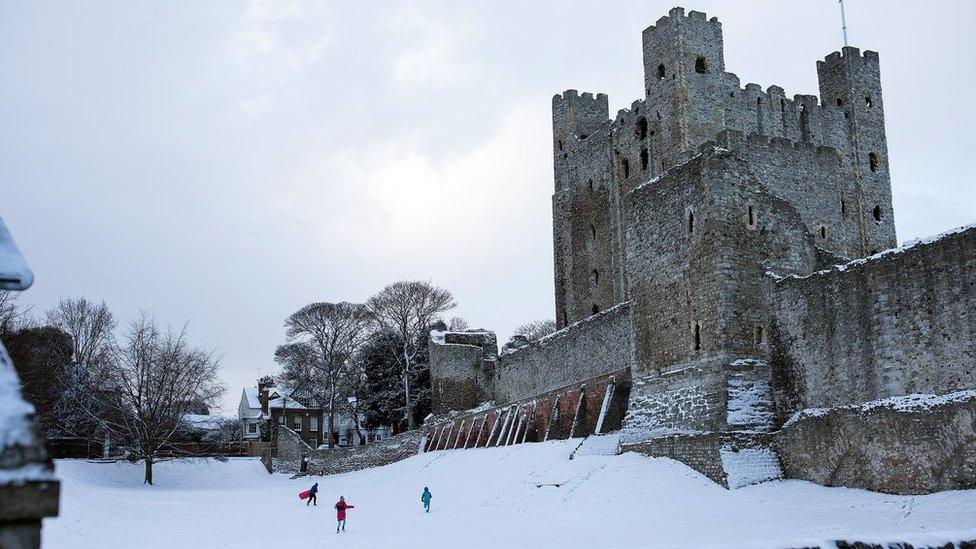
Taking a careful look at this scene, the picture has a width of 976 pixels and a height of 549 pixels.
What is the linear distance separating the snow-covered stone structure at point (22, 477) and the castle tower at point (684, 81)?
42.0 metres

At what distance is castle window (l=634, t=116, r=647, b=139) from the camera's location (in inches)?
1935

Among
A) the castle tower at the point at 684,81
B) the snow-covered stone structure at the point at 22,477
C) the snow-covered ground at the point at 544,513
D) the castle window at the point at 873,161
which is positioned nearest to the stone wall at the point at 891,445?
→ the snow-covered ground at the point at 544,513

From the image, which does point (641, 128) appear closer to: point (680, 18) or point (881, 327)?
point (680, 18)

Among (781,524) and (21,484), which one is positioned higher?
(21,484)

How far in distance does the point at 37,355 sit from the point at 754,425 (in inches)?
1805

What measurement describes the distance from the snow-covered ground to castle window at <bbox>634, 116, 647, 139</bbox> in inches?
877

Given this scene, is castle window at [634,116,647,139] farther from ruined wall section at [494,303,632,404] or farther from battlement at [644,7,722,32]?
ruined wall section at [494,303,632,404]

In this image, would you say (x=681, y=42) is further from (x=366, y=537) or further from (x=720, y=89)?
(x=366, y=537)

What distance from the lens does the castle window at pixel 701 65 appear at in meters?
45.3

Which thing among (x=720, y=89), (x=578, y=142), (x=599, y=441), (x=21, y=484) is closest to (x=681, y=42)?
(x=720, y=89)

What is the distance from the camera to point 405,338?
6281cm

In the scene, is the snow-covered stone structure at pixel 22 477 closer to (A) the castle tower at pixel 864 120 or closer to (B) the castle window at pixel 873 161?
(A) the castle tower at pixel 864 120

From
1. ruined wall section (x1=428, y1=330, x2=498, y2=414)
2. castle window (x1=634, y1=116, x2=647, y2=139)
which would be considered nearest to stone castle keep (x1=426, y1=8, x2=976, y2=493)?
ruined wall section (x1=428, y1=330, x2=498, y2=414)

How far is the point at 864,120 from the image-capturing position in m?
48.6
